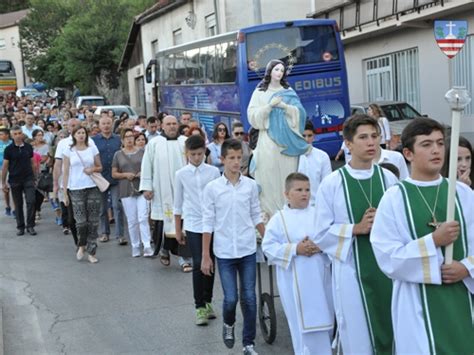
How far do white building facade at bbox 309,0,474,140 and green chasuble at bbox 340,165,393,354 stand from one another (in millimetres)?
16548

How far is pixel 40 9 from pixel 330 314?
64809 mm

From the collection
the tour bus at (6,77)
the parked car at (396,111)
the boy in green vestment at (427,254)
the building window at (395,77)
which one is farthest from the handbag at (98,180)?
the tour bus at (6,77)

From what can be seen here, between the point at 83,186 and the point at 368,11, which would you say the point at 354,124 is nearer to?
the point at 83,186

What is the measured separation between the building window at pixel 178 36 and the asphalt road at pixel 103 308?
94.8 ft

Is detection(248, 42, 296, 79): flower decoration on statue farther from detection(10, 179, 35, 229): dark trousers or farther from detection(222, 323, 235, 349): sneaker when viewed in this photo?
detection(222, 323, 235, 349): sneaker

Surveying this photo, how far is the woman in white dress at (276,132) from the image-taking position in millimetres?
7863

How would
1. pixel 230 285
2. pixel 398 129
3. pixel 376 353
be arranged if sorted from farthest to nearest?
pixel 398 129, pixel 230 285, pixel 376 353

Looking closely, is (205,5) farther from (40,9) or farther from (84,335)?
(40,9)

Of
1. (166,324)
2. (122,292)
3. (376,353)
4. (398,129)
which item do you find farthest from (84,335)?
(398,129)

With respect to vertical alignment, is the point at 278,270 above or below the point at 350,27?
below

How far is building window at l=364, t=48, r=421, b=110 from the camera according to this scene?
2531cm

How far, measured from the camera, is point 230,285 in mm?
6543

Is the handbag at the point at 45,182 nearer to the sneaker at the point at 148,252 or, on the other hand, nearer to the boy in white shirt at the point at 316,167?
the sneaker at the point at 148,252

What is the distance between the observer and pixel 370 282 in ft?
16.0
